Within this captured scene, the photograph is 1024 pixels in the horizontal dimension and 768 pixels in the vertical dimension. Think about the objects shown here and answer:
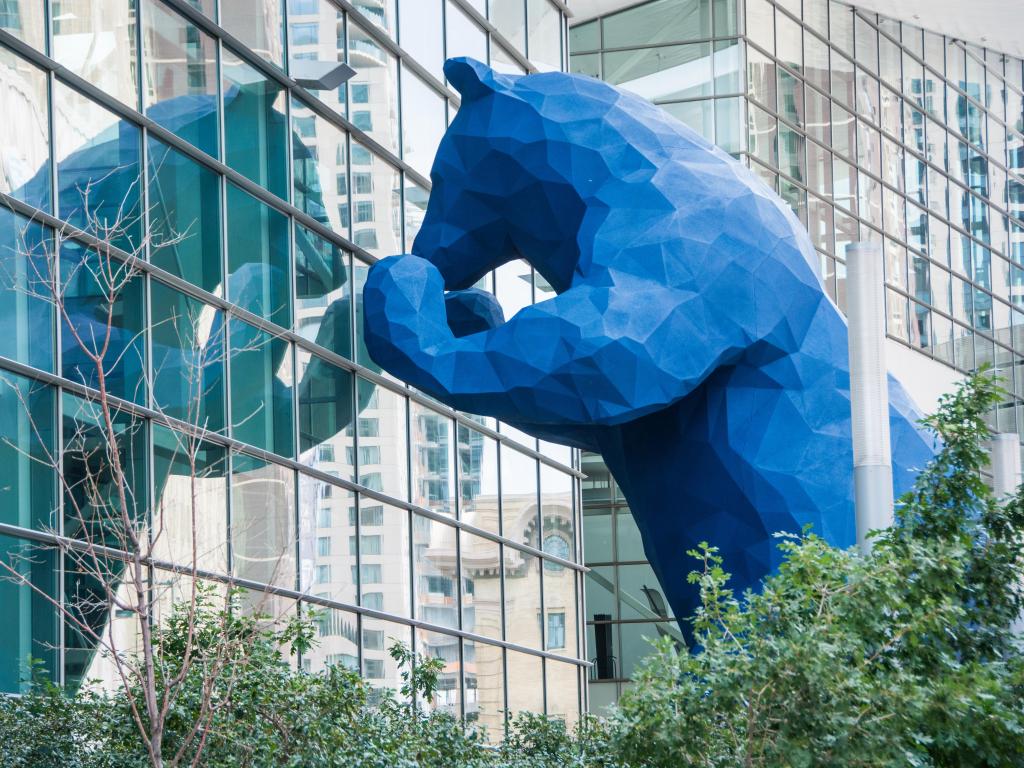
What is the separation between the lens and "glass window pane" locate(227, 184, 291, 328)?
14.2m

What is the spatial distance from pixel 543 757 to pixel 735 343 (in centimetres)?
371

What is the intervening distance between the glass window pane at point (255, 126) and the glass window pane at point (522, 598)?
5803mm

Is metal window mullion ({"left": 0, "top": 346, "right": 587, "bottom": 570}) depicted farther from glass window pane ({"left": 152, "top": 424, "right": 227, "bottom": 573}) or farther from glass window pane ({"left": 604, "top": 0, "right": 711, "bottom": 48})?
glass window pane ({"left": 604, "top": 0, "right": 711, "bottom": 48})

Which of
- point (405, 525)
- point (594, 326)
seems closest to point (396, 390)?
point (405, 525)

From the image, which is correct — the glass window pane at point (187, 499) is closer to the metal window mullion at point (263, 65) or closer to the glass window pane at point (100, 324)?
the glass window pane at point (100, 324)

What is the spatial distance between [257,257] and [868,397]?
22.4 feet

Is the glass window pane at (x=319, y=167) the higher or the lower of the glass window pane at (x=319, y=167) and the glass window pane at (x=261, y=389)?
the higher

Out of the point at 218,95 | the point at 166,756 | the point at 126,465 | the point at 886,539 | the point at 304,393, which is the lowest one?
the point at 166,756

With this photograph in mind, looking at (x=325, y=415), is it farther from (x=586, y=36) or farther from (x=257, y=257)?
(x=586, y=36)

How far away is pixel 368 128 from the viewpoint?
16719mm

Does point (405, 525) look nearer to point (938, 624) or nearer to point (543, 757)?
point (543, 757)

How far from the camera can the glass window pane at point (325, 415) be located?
1494 cm

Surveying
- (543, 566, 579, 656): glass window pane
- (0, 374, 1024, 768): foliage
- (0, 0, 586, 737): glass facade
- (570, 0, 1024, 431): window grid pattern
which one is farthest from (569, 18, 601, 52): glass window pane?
(0, 374, 1024, 768): foliage

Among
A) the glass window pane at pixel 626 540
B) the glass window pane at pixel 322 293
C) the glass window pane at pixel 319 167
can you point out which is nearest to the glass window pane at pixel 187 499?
the glass window pane at pixel 322 293
